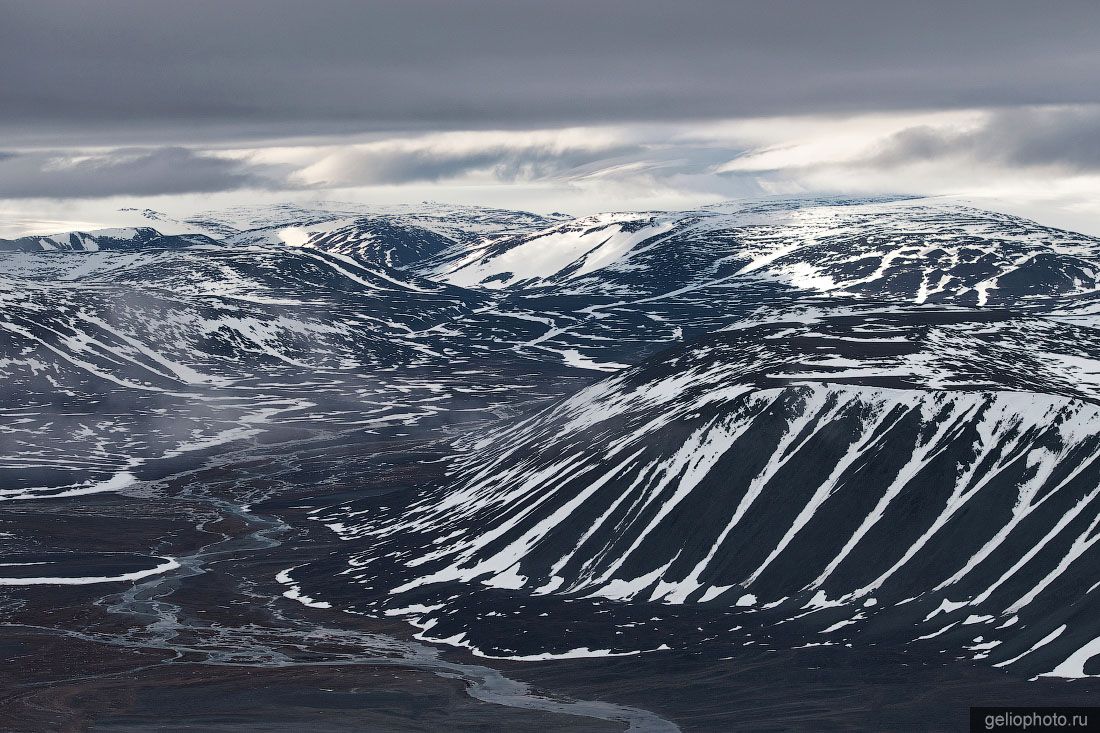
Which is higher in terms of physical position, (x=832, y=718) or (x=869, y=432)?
(x=869, y=432)

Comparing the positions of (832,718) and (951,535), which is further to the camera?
(951,535)

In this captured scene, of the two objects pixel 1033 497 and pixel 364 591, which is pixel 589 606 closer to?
pixel 364 591

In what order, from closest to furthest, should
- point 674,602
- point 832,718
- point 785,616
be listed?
point 832,718 < point 785,616 < point 674,602

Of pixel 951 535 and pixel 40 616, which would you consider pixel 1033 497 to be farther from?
pixel 40 616

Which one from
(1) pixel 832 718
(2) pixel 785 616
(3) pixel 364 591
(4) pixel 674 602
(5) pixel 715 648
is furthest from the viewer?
(3) pixel 364 591

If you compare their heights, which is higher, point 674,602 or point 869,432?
point 869,432

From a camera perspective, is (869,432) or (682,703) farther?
(869,432)

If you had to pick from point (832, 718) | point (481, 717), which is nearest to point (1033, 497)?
point (832, 718)

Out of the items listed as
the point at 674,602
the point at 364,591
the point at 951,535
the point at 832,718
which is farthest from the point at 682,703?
the point at 364,591

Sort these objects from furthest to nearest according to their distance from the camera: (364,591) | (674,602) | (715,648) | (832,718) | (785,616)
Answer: (364,591), (674,602), (785,616), (715,648), (832,718)
